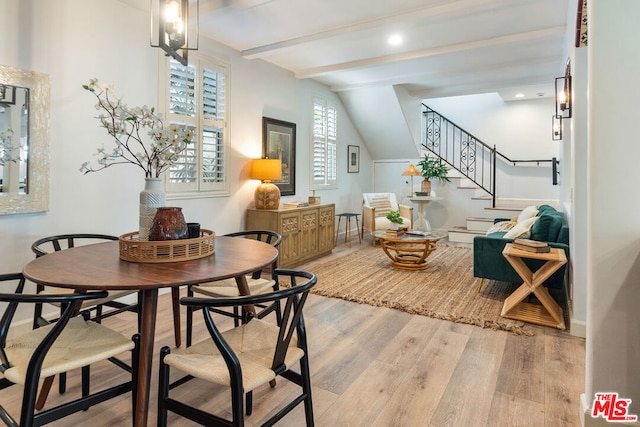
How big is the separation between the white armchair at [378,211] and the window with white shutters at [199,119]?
3.14 m

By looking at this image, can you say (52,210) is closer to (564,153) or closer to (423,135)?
(564,153)

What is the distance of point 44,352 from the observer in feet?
4.56

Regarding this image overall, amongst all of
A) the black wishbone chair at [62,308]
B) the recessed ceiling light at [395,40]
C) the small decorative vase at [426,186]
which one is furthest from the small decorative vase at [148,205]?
the small decorative vase at [426,186]

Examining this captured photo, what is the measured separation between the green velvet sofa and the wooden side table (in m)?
0.18

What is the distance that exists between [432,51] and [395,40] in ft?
1.92

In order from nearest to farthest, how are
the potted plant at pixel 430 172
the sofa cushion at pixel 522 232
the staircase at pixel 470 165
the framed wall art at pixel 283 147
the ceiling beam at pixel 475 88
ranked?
the sofa cushion at pixel 522 232, the framed wall art at pixel 283 147, the ceiling beam at pixel 475 88, the staircase at pixel 470 165, the potted plant at pixel 430 172

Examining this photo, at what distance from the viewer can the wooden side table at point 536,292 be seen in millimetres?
3104

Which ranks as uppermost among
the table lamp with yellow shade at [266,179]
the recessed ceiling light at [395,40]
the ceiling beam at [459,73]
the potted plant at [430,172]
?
the ceiling beam at [459,73]

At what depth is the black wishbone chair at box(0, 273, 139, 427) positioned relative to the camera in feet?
4.48

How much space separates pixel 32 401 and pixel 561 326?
343cm

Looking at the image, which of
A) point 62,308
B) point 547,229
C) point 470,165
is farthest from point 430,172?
point 62,308

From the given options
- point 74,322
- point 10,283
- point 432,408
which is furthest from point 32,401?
point 10,283

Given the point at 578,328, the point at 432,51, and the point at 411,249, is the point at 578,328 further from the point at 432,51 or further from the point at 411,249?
the point at 432,51

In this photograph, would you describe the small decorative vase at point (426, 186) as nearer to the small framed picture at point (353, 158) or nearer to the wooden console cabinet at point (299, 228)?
the small framed picture at point (353, 158)
